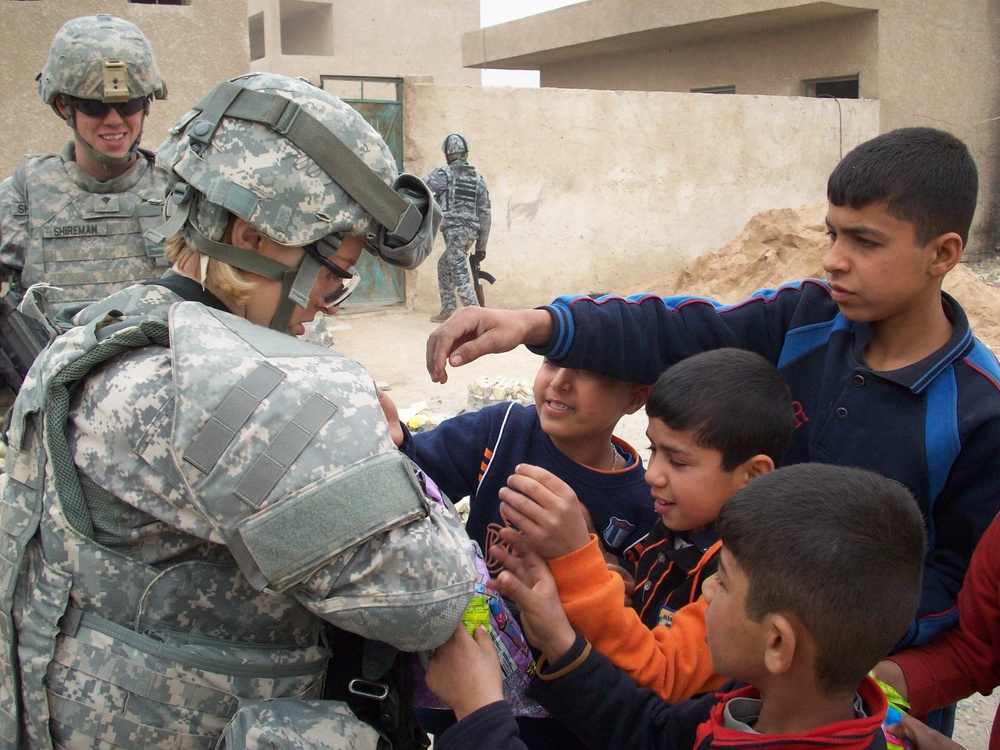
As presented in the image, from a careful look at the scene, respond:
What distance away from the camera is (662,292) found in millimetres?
11984

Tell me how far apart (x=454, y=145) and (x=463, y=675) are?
8970 mm

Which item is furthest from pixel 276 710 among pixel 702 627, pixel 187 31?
pixel 187 31

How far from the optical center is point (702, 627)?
1.64 m

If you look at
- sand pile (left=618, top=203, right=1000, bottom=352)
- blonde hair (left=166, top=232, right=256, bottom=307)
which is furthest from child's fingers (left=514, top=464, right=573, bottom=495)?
sand pile (left=618, top=203, right=1000, bottom=352)

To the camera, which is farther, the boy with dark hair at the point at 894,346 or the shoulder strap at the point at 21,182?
the shoulder strap at the point at 21,182

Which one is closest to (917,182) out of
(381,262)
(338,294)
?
(338,294)

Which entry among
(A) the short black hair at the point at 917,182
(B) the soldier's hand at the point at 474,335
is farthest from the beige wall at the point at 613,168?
(A) the short black hair at the point at 917,182

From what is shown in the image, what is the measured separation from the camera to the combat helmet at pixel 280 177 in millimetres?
1426

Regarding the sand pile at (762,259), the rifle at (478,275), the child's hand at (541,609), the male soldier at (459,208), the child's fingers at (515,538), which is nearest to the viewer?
the child's hand at (541,609)

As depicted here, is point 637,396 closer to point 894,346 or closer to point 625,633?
point 894,346

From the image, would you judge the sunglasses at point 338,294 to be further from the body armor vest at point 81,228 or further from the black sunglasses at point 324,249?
the body armor vest at point 81,228

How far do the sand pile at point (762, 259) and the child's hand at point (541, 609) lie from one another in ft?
31.5

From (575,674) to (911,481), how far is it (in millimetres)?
784

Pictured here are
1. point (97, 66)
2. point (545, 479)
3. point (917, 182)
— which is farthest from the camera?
point (97, 66)
